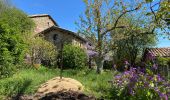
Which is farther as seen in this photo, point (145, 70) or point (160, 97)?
point (145, 70)

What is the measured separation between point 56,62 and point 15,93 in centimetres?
1997

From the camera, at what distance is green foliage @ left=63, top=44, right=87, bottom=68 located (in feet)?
103

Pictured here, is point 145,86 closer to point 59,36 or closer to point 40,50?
point 40,50

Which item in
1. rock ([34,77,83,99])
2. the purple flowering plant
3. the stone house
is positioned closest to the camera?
the purple flowering plant

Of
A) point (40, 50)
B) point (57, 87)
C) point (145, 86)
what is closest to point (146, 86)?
point (145, 86)

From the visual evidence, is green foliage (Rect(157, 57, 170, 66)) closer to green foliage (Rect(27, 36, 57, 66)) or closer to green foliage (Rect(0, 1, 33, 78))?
green foliage (Rect(0, 1, 33, 78))

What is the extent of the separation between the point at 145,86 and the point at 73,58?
23.3m

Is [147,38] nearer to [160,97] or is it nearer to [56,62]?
[56,62]

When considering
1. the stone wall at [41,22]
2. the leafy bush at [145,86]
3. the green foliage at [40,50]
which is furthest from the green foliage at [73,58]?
the leafy bush at [145,86]

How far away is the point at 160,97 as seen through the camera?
25.2ft

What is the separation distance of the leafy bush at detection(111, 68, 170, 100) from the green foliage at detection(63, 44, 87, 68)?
22084 millimetres

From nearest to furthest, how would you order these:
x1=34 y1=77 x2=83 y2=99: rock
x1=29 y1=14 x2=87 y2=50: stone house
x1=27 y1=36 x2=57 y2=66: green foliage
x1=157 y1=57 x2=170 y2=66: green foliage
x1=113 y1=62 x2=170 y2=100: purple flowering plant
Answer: x1=113 y1=62 x2=170 y2=100: purple flowering plant, x1=157 y1=57 x2=170 y2=66: green foliage, x1=34 y1=77 x2=83 y2=99: rock, x1=27 y1=36 x2=57 y2=66: green foliage, x1=29 y1=14 x2=87 y2=50: stone house

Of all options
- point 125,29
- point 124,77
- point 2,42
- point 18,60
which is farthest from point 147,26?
point 124,77

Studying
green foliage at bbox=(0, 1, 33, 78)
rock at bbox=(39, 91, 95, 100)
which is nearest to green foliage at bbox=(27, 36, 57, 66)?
green foliage at bbox=(0, 1, 33, 78)
